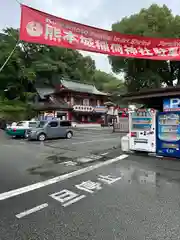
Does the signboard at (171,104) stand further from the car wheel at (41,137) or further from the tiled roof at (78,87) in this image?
the tiled roof at (78,87)

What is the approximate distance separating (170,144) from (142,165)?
1.85 meters

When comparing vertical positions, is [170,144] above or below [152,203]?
above

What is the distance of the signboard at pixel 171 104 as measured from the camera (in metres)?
7.83

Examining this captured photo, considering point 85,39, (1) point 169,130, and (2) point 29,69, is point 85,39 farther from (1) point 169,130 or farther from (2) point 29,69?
(2) point 29,69

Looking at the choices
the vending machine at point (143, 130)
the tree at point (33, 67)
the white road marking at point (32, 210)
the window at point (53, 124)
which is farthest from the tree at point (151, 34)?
the white road marking at point (32, 210)

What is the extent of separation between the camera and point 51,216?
3.38m

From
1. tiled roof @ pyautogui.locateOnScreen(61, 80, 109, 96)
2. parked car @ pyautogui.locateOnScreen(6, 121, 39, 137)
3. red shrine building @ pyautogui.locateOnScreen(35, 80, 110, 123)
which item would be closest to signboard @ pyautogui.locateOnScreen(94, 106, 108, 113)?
red shrine building @ pyautogui.locateOnScreen(35, 80, 110, 123)

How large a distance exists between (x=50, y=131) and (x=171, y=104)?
10515mm

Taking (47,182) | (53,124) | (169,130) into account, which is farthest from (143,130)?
(53,124)

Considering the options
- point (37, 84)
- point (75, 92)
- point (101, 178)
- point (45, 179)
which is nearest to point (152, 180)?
point (101, 178)

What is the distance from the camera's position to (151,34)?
1906cm

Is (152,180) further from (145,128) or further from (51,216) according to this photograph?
(145,128)

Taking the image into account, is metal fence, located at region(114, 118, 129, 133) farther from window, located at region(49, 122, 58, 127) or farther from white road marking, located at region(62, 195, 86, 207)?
white road marking, located at region(62, 195, 86, 207)

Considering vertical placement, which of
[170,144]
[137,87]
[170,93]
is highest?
[137,87]
